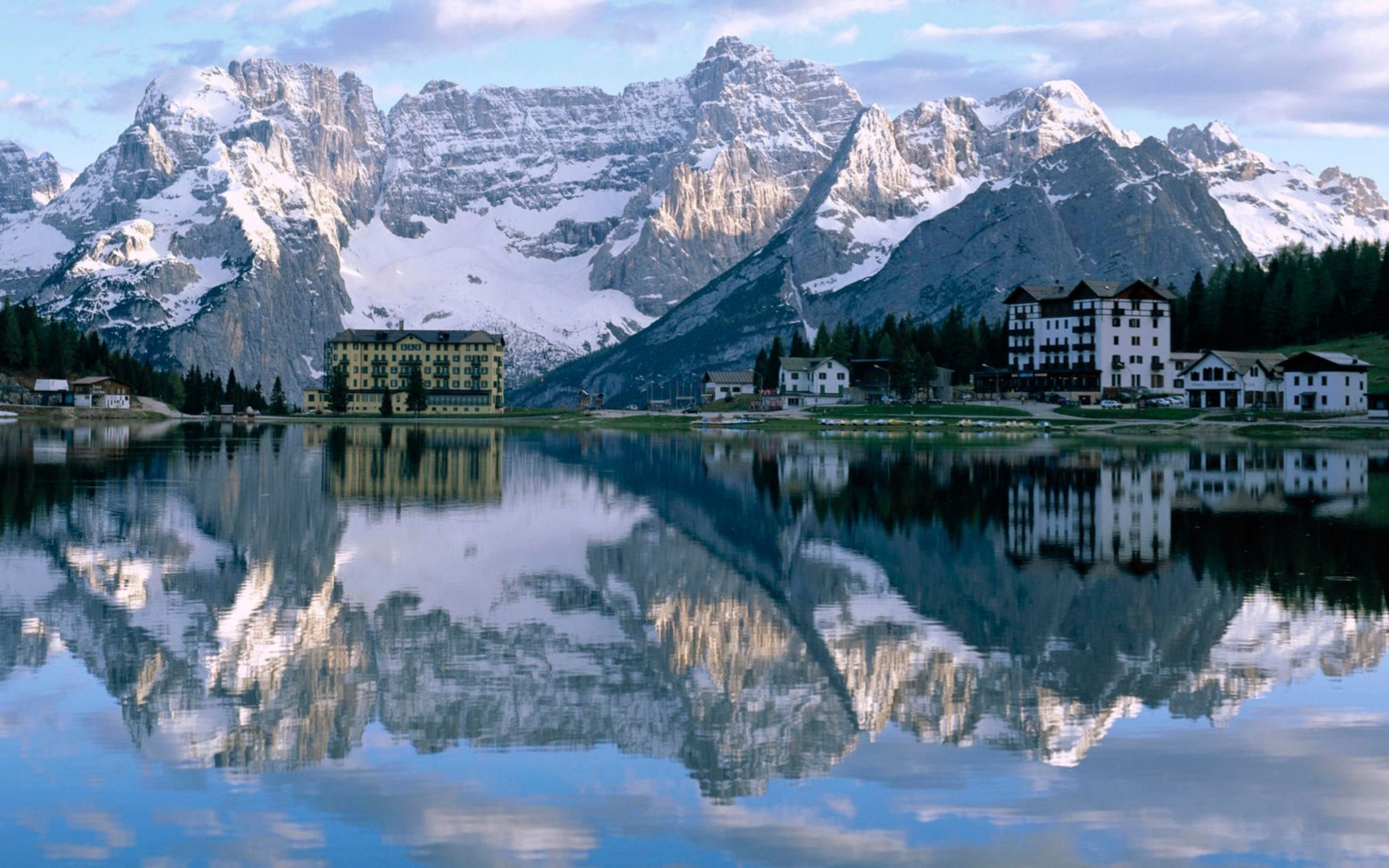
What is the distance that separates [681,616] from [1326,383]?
142 m

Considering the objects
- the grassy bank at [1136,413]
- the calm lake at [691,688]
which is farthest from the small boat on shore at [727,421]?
the calm lake at [691,688]

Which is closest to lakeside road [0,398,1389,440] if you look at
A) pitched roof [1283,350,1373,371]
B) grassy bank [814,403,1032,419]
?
grassy bank [814,403,1032,419]

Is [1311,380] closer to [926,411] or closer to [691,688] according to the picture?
[926,411]

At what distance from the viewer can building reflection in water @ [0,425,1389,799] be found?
25.2 metres

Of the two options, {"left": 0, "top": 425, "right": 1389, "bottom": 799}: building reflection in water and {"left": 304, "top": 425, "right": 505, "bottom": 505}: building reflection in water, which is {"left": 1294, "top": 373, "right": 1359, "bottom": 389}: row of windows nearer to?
{"left": 304, "top": 425, "right": 505, "bottom": 505}: building reflection in water

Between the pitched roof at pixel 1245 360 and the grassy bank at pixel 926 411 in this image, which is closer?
the pitched roof at pixel 1245 360

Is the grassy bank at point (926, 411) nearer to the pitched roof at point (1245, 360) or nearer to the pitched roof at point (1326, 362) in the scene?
the pitched roof at point (1245, 360)

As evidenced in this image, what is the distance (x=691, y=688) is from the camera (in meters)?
27.7

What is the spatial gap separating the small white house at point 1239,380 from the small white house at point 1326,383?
6.14 meters

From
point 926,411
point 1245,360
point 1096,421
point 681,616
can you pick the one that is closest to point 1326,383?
point 1245,360

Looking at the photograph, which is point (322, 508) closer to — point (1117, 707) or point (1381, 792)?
point (1117, 707)

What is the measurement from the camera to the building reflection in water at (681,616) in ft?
82.6

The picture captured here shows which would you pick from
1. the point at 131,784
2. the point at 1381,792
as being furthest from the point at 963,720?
the point at 131,784

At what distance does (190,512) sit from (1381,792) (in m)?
47.8
